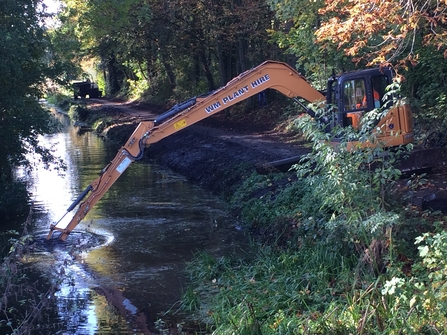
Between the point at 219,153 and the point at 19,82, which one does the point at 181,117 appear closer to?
the point at 19,82

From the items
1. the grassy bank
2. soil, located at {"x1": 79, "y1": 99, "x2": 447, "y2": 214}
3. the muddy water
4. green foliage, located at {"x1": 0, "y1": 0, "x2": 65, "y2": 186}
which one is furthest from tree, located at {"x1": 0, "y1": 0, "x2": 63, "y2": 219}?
the grassy bank

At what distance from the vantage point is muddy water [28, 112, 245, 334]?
33.4ft

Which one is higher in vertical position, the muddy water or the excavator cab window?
the excavator cab window

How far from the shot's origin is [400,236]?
29.9ft

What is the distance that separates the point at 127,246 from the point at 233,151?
8.64 metres

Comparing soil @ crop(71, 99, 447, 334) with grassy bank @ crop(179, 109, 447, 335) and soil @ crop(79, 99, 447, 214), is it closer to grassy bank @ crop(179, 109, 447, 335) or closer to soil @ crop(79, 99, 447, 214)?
soil @ crop(79, 99, 447, 214)

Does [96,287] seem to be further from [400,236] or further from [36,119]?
[36,119]

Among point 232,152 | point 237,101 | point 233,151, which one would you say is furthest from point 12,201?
point 233,151

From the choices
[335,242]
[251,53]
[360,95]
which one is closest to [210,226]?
[360,95]

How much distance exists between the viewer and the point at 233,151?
862 inches

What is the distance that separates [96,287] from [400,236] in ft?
18.3

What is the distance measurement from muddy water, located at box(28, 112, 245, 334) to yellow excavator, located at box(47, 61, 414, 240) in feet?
3.87

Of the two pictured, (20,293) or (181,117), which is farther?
(181,117)

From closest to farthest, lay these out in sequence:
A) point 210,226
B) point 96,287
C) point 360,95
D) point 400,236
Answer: point 400,236
point 96,287
point 360,95
point 210,226
